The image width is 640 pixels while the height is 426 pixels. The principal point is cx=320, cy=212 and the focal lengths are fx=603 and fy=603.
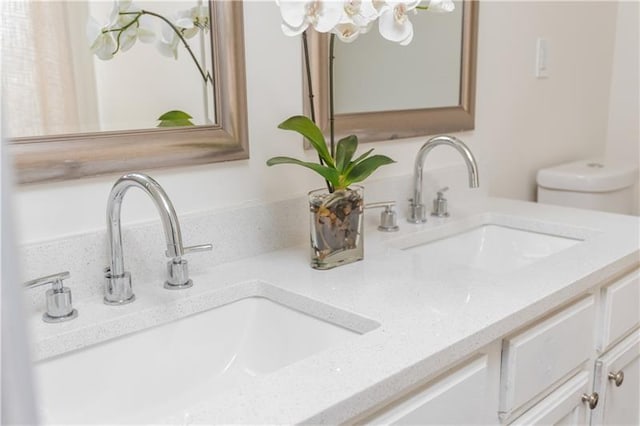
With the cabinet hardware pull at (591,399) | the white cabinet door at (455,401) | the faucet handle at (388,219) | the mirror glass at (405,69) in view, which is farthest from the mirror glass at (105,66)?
the cabinet hardware pull at (591,399)

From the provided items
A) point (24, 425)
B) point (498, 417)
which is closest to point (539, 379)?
point (498, 417)

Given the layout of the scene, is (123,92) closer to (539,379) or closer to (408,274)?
(408,274)

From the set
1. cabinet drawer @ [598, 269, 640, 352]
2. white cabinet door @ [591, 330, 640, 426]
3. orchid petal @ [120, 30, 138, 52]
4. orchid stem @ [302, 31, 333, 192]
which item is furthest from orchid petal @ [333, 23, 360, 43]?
white cabinet door @ [591, 330, 640, 426]

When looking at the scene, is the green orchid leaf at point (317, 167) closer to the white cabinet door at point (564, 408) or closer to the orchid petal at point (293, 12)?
the orchid petal at point (293, 12)

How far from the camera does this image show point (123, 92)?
951 millimetres

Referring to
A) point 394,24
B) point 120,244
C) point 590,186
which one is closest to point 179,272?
point 120,244

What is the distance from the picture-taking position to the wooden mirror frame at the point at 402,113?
47.5 inches

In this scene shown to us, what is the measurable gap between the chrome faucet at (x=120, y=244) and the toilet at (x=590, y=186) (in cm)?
122

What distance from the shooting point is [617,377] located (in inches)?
47.3

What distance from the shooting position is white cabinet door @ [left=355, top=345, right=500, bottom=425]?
0.75 m

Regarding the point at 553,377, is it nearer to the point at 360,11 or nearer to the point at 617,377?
the point at 617,377

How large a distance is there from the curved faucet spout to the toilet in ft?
4.26

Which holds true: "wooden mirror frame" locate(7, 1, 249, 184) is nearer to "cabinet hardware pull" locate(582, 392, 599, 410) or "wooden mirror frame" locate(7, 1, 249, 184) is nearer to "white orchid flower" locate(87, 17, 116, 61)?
"white orchid flower" locate(87, 17, 116, 61)

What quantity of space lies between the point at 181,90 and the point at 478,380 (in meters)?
0.66
